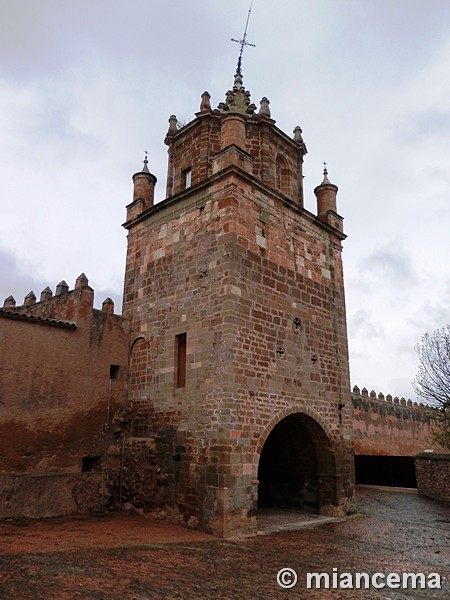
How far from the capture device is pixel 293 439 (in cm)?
1193

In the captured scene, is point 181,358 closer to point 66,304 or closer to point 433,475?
point 66,304

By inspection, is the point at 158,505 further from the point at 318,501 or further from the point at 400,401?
the point at 400,401

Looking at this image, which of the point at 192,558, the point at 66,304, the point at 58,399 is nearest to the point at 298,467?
the point at 192,558

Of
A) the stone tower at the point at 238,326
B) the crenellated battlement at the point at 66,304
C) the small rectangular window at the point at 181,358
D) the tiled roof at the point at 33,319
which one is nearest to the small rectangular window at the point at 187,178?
the stone tower at the point at 238,326

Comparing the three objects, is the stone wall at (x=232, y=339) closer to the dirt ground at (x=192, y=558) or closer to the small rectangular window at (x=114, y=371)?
the small rectangular window at (x=114, y=371)

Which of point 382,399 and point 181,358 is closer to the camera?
point 181,358

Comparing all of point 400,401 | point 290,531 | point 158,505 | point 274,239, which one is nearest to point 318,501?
point 290,531

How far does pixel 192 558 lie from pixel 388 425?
18.6 meters

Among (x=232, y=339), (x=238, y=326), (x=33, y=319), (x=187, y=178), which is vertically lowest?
(x=232, y=339)

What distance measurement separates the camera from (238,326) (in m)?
9.55

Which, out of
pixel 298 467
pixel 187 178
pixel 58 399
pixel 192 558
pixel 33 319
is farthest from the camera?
pixel 187 178

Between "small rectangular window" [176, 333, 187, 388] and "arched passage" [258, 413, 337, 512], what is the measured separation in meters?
2.72

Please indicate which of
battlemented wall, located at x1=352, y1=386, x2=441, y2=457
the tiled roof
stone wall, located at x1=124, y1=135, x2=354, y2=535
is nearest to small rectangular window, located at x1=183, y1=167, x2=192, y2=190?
stone wall, located at x1=124, y1=135, x2=354, y2=535

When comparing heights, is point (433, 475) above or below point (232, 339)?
below
